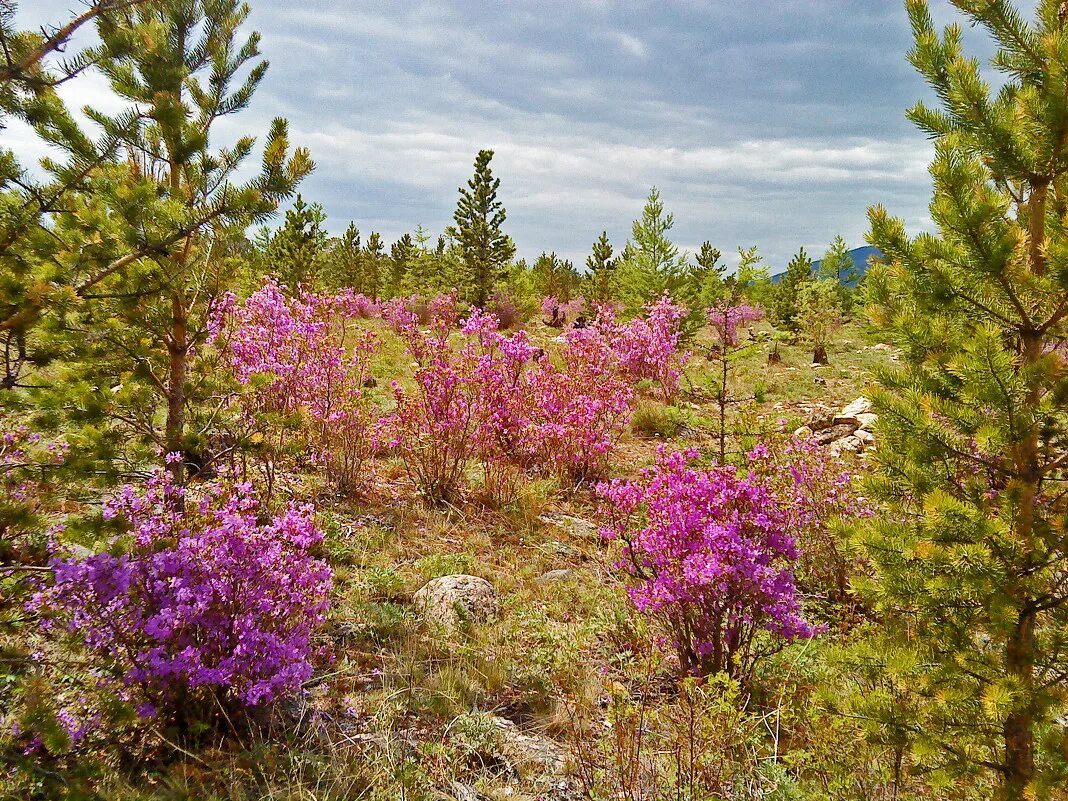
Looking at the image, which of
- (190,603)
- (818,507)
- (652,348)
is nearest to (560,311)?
(652,348)

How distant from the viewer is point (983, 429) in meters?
2.27

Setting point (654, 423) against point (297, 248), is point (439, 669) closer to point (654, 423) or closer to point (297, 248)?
point (654, 423)

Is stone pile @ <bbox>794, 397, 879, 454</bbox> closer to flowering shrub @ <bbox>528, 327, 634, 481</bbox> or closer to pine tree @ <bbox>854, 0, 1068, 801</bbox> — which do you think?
flowering shrub @ <bbox>528, 327, 634, 481</bbox>

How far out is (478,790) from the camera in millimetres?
2635

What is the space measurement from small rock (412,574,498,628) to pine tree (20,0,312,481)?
5.96ft

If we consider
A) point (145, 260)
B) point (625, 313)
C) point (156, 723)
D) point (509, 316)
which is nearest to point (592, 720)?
point (156, 723)

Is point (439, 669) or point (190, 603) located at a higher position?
point (190, 603)

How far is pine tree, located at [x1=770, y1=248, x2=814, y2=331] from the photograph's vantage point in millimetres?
25142

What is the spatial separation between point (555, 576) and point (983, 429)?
314cm

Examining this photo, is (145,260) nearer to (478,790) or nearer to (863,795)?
(478,790)

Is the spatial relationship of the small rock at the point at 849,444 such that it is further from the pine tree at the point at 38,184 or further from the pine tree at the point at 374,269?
the pine tree at the point at 374,269

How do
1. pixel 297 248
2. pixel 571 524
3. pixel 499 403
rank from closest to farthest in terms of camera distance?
pixel 571 524 → pixel 499 403 → pixel 297 248

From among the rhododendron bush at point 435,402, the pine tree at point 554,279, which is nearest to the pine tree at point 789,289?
the pine tree at point 554,279

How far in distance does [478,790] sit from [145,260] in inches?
129
